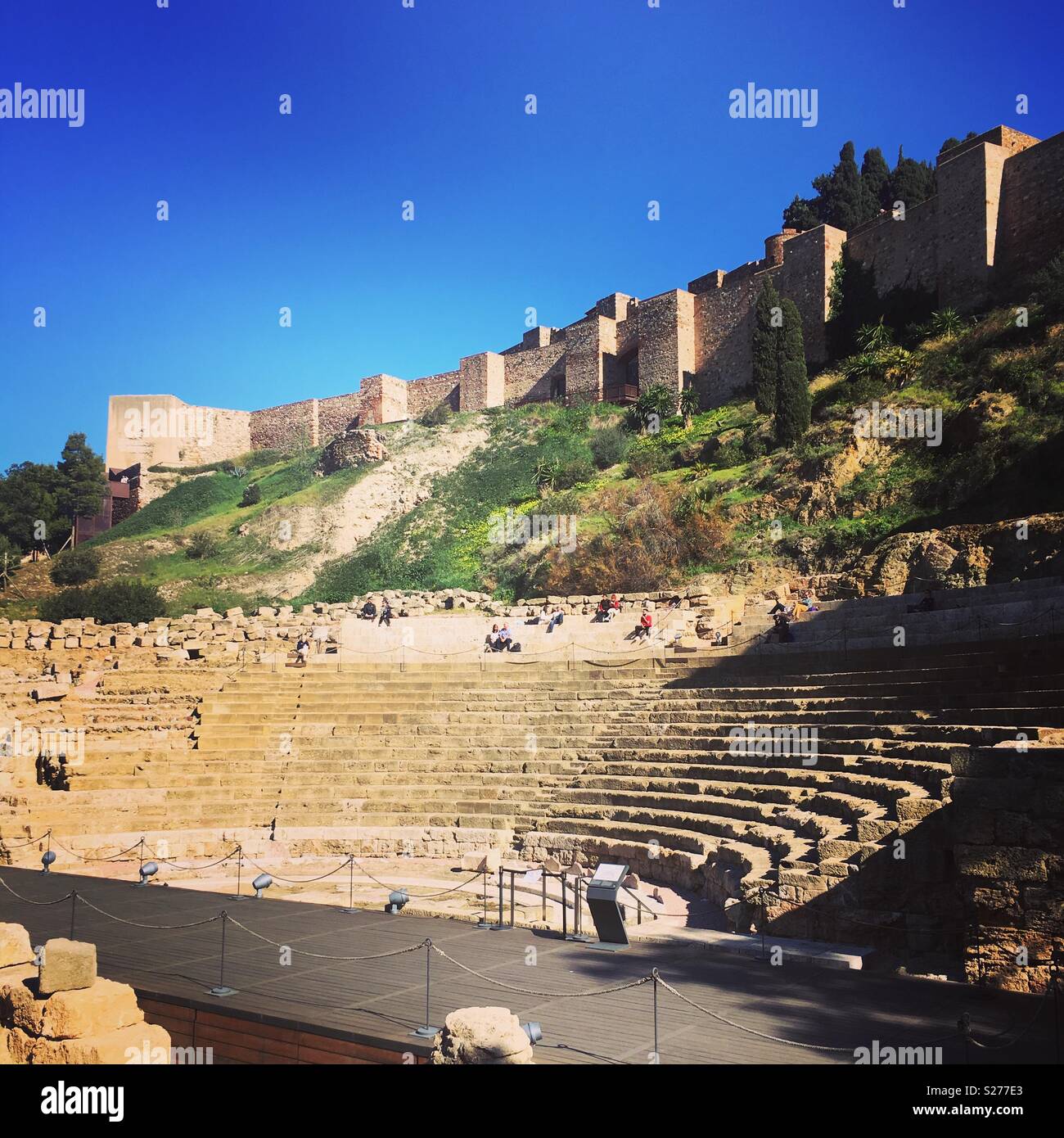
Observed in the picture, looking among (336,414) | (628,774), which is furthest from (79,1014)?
(336,414)

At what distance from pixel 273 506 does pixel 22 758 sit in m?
28.1

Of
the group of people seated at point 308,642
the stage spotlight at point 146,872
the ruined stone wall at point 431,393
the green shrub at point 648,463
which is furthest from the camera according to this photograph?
the ruined stone wall at point 431,393

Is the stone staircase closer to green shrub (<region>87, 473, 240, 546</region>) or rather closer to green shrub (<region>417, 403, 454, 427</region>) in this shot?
green shrub (<region>87, 473, 240, 546</region>)

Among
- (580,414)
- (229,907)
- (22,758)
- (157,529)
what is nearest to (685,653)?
(229,907)

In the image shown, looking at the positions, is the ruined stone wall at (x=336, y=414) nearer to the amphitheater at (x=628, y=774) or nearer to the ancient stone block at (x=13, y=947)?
the amphitheater at (x=628, y=774)

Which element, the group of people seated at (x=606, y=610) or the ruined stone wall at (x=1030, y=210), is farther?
the ruined stone wall at (x=1030, y=210)

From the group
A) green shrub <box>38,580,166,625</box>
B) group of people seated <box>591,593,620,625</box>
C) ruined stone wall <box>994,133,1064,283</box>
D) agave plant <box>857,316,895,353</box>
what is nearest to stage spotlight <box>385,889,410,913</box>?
group of people seated <box>591,593,620,625</box>

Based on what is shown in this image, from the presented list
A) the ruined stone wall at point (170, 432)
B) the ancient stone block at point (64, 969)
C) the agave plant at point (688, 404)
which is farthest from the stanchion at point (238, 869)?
the ruined stone wall at point (170, 432)

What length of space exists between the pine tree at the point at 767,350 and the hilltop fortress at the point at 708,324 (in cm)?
248

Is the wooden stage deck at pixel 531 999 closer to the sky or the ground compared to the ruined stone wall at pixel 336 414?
closer to the ground

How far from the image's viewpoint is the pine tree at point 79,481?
48.4 m

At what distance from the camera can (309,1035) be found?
21.0ft

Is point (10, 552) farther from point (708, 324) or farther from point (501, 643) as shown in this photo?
point (708, 324)

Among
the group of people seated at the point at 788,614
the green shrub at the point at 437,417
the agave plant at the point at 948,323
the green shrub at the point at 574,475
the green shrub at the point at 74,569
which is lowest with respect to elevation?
the group of people seated at the point at 788,614
